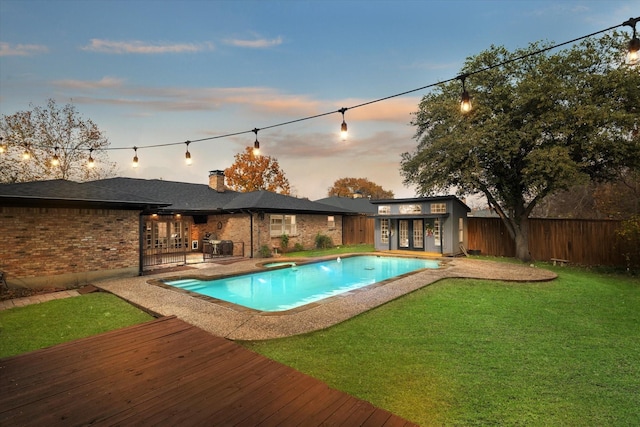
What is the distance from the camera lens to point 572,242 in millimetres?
13039

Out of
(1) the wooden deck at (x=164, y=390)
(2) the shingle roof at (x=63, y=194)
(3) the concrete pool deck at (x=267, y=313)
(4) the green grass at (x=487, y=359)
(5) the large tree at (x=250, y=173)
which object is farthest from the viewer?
(5) the large tree at (x=250, y=173)

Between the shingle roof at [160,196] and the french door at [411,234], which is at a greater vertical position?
the shingle roof at [160,196]

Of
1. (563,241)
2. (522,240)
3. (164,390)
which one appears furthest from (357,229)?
(164,390)

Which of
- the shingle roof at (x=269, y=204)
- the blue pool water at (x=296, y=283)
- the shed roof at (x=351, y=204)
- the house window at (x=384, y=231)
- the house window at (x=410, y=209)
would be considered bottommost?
the blue pool water at (x=296, y=283)

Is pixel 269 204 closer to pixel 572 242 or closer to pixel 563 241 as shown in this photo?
pixel 563 241

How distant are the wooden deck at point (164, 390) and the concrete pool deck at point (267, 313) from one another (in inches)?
54.6

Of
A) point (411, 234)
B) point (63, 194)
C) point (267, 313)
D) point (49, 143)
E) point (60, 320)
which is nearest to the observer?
point (60, 320)

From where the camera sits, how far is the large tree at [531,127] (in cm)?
1080

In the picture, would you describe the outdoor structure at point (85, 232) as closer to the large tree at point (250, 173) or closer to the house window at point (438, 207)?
the house window at point (438, 207)

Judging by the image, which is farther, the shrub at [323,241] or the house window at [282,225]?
the shrub at [323,241]

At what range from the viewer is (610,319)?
→ 5664mm

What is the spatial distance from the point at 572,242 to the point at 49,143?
3123cm

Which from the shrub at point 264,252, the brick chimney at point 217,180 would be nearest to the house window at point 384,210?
the shrub at point 264,252

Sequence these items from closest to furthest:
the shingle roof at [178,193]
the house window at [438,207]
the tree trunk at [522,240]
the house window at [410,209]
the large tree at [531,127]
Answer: the large tree at [531,127] → the tree trunk at [522,240] → the house window at [438,207] → the shingle roof at [178,193] → the house window at [410,209]
